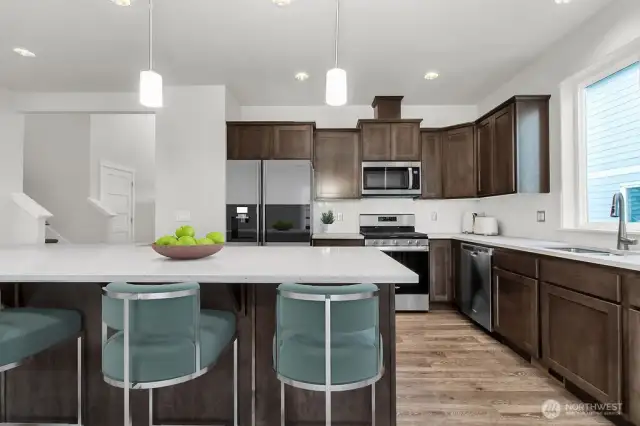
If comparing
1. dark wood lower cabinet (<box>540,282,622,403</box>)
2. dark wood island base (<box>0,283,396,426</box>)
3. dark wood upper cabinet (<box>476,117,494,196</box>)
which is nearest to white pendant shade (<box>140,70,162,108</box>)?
dark wood island base (<box>0,283,396,426</box>)

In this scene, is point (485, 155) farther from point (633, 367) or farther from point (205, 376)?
point (205, 376)

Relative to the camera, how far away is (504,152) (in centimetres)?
366

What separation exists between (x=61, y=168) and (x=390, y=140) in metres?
5.00

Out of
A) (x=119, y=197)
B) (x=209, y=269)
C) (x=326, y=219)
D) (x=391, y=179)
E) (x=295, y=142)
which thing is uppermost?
(x=295, y=142)

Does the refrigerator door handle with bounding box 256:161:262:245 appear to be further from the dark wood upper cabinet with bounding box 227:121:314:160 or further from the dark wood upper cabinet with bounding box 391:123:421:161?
the dark wood upper cabinet with bounding box 391:123:421:161

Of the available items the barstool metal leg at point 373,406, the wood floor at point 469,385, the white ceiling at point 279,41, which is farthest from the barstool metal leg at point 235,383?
the white ceiling at point 279,41

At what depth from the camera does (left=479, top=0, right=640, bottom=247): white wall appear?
105 inches

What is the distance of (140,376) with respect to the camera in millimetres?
1376

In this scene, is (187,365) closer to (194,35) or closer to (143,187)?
(194,35)

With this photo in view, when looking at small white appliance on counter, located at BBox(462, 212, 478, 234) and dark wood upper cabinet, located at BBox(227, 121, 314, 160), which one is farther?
small white appliance on counter, located at BBox(462, 212, 478, 234)

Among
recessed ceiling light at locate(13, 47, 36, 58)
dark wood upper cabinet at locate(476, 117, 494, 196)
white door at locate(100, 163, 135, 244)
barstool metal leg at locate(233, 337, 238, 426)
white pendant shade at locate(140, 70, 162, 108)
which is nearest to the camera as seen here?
barstool metal leg at locate(233, 337, 238, 426)

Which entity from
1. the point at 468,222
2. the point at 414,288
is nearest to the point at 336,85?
the point at 414,288

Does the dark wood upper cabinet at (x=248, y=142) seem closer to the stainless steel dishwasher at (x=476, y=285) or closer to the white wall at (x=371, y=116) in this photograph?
the white wall at (x=371, y=116)

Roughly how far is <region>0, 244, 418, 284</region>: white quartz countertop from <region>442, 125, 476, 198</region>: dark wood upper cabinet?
2915mm
